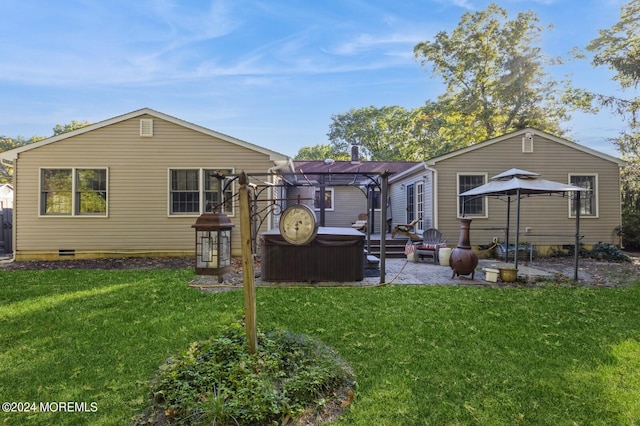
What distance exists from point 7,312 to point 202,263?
3.50m

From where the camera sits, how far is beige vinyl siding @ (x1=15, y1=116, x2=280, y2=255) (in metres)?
9.81

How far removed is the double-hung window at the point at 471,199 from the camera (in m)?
10.9

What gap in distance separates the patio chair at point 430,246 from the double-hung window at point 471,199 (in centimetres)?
136

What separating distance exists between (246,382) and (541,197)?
12008 mm

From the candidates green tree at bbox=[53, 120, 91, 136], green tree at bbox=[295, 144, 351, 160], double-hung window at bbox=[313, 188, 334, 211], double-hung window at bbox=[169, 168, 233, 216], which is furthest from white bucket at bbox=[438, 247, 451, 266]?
green tree at bbox=[53, 120, 91, 136]

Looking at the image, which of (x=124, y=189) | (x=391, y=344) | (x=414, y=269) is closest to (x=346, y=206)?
(x=414, y=269)

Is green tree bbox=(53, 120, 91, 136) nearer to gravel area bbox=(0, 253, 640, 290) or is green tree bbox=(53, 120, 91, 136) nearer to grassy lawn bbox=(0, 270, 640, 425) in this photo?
gravel area bbox=(0, 253, 640, 290)

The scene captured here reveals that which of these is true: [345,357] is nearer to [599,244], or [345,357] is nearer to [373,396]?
[373,396]

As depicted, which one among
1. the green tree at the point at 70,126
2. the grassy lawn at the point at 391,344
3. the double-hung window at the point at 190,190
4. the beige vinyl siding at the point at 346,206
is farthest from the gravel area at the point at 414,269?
the green tree at the point at 70,126

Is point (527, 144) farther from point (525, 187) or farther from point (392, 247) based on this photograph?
point (392, 247)

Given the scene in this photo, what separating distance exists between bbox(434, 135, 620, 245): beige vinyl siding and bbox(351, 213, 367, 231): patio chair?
4488 millimetres

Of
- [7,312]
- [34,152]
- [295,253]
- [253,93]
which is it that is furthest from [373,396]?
[253,93]

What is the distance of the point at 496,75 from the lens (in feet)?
68.1

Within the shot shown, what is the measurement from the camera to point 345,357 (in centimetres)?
307
